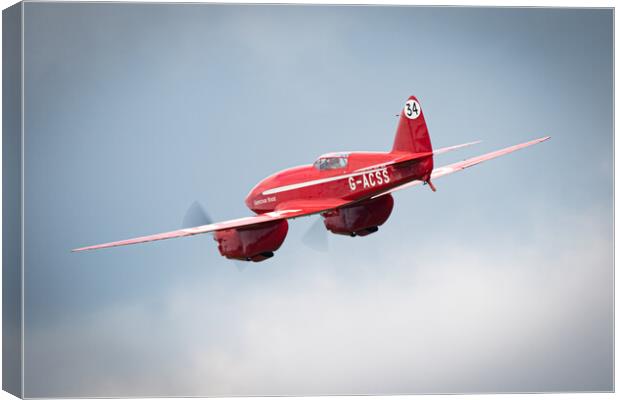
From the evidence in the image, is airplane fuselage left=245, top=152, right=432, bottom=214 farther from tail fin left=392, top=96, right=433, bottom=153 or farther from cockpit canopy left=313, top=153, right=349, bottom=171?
tail fin left=392, top=96, right=433, bottom=153

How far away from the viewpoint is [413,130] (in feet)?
60.2

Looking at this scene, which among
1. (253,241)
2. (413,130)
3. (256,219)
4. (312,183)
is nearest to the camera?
(413,130)

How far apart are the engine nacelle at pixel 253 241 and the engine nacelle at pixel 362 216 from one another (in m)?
1.24

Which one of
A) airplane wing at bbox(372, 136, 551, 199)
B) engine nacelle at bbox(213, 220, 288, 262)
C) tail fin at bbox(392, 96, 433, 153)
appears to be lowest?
engine nacelle at bbox(213, 220, 288, 262)

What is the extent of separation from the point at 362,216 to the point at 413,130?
2.15 meters

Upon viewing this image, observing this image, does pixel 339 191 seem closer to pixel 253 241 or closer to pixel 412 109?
pixel 253 241

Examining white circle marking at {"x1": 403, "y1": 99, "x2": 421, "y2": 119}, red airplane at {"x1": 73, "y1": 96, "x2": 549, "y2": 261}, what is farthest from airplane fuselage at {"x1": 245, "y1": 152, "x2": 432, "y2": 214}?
white circle marking at {"x1": 403, "y1": 99, "x2": 421, "y2": 119}

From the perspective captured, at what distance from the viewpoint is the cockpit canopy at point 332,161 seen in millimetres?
19047

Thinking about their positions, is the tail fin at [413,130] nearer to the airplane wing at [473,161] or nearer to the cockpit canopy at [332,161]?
the cockpit canopy at [332,161]

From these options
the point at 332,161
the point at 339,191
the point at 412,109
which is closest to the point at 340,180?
the point at 339,191

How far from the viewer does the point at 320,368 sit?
19.7 metres

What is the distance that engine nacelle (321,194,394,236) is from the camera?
19.9 m

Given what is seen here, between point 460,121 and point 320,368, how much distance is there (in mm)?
4577

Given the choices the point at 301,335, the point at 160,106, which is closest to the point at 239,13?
the point at 160,106
